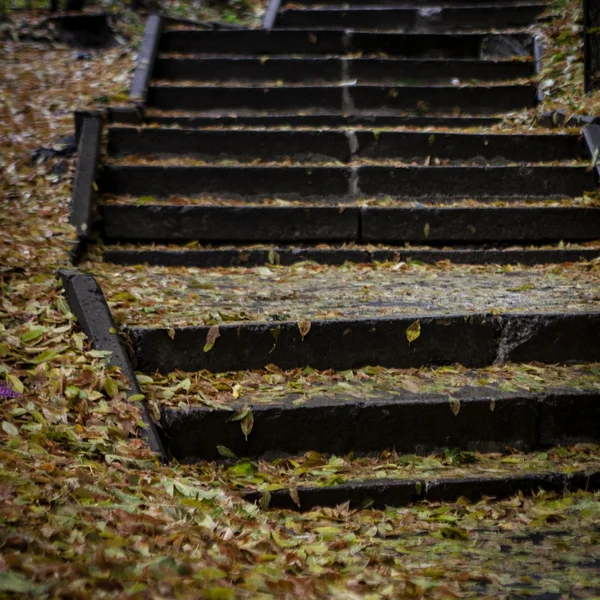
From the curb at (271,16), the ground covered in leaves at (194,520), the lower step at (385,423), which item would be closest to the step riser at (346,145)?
the ground covered in leaves at (194,520)

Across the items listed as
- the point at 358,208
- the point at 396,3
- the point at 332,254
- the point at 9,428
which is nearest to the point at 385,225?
the point at 358,208

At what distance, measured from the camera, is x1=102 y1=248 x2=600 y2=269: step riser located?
4672 mm

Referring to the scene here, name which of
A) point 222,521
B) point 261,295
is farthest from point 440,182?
point 222,521

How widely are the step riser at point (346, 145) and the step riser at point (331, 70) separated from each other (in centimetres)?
127

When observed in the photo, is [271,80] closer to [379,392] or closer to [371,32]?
[371,32]

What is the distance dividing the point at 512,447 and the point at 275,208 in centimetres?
250

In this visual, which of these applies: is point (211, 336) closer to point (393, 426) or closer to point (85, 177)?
point (393, 426)

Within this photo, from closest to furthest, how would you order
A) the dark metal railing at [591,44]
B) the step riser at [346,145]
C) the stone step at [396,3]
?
the step riser at [346,145] → the dark metal railing at [591,44] → the stone step at [396,3]

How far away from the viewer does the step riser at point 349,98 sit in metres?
6.16

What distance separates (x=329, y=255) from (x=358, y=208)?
0.40 metres

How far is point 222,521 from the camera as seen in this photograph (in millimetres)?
2268

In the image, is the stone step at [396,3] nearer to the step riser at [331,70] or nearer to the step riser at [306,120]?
the step riser at [331,70]

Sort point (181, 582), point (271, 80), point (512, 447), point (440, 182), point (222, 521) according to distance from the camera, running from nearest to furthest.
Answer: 1. point (181, 582)
2. point (222, 521)
3. point (512, 447)
4. point (440, 182)
5. point (271, 80)

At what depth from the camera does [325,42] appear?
695cm
